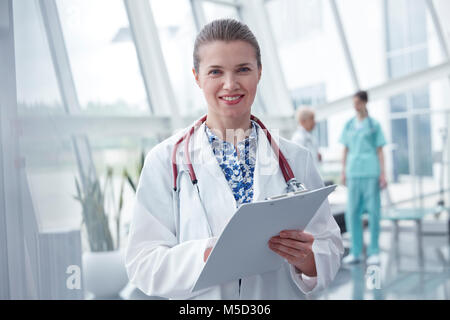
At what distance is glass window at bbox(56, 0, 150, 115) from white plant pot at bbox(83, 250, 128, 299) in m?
0.76

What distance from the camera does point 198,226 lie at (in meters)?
0.84

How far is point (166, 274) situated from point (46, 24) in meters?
0.94

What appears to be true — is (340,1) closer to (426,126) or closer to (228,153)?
(426,126)

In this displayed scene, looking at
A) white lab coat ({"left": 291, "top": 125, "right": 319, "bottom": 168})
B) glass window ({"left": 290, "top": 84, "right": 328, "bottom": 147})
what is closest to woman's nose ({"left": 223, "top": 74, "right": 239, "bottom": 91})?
white lab coat ({"left": 291, "top": 125, "right": 319, "bottom": 168})

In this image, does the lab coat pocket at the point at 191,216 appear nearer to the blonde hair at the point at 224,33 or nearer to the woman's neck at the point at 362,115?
the blonde hair at the point at 224,33

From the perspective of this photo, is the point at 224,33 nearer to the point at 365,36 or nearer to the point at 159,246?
the point at 159,246

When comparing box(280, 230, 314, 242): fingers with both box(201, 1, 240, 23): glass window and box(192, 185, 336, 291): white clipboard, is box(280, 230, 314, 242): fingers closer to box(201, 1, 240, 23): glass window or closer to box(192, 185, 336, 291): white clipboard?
box(192, 185, 336, 291): white clipboard

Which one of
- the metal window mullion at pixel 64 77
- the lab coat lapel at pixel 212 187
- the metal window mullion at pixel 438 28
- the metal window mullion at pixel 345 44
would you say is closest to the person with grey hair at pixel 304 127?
the metal window mullion at pixel 64 77

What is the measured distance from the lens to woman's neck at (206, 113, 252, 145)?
90 cm

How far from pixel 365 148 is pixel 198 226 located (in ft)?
8.01

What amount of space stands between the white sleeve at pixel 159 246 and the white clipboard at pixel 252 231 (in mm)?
66

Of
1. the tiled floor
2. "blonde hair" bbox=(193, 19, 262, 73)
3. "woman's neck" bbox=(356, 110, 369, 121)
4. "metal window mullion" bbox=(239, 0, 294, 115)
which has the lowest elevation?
the tiled floor

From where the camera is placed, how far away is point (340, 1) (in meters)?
3.81

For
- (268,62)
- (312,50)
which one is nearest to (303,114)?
(268,62)
